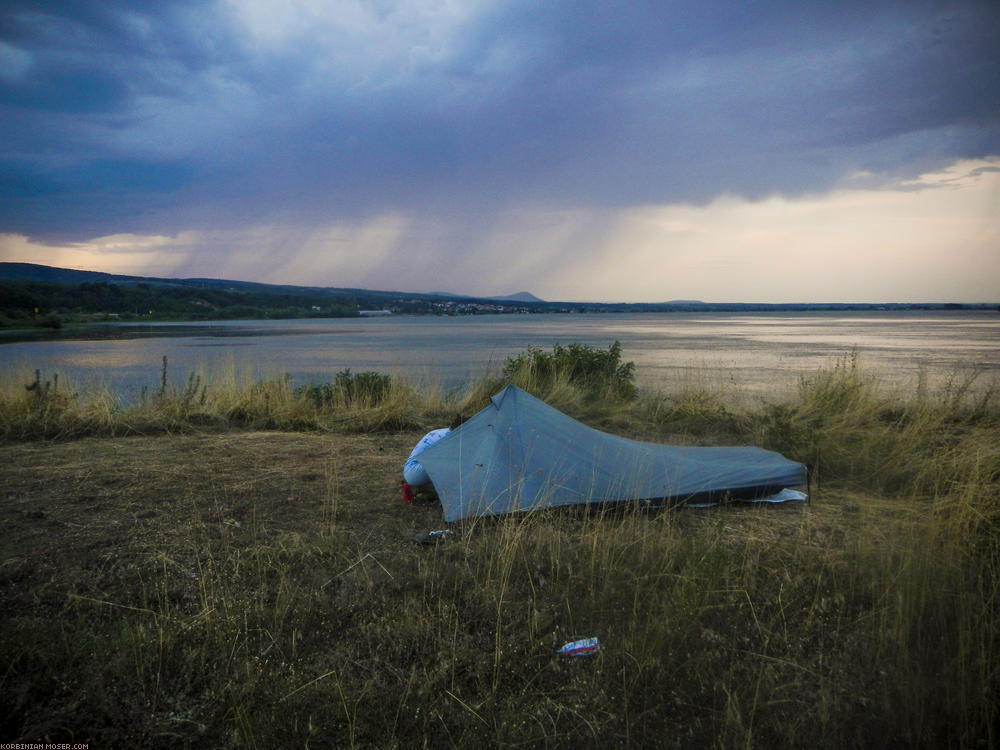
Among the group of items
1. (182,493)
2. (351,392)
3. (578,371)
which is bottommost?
(182,493)

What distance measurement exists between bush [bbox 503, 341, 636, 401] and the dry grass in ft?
21.3

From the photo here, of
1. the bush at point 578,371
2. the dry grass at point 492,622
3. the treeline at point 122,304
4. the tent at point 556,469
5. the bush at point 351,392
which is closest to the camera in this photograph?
the dry grass at point 492,622

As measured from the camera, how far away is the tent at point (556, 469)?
17.3 ft

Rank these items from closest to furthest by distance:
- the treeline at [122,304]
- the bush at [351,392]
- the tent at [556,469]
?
the tent at [556,469]
the bush at [351,392]
the treeline at [122,304]

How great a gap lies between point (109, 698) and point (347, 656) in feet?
3.53

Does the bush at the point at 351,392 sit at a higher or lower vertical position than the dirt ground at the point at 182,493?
higher

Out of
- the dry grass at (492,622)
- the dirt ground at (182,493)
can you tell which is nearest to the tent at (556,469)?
the dry grass at (492,622)

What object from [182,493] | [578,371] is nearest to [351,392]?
[578,371]

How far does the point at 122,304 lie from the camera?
7531 cm

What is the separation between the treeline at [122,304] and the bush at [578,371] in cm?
5552

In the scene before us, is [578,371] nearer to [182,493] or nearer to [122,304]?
[182,493]

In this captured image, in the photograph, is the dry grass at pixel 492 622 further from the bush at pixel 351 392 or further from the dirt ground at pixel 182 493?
the bush at pixel 351 392

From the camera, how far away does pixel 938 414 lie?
30.4 feet

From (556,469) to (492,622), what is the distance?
217 cm
